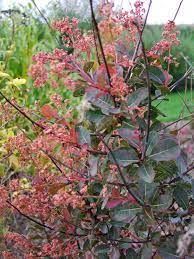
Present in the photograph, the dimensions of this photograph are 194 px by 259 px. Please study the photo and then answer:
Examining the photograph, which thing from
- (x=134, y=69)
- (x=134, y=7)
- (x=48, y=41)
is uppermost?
(x=134, y=7)

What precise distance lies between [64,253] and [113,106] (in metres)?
0.51

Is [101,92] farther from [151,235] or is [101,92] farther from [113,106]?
[151,235]

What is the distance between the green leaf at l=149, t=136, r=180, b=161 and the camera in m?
1.36

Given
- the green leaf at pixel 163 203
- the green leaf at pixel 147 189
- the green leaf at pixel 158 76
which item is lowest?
the green leaf at pixel 163 203

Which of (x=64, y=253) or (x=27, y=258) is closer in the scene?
(x=64, y=253)

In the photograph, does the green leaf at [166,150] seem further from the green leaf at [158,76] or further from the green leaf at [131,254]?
the green leaf at [131,254]

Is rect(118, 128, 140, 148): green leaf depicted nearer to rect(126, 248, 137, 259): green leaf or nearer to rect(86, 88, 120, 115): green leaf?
rect(86, 88, 120, 115): green leaf

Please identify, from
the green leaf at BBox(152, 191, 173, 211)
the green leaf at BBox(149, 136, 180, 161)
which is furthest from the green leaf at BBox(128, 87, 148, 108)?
the green leaf at BBox(152, 191, 173, 211)

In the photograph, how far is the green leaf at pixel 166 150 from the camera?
1356mm

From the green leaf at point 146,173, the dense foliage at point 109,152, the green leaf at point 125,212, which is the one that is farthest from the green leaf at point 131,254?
the green leaf at point 146,173

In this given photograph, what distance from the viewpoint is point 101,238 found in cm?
160

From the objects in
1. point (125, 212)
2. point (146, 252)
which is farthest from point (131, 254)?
point (125, 212)

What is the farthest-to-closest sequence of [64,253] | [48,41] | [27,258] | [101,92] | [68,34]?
[48,41] < [27,258] < [64,253] < [68,34] < [101,92]

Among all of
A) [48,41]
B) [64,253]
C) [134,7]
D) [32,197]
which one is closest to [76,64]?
[134,7]
